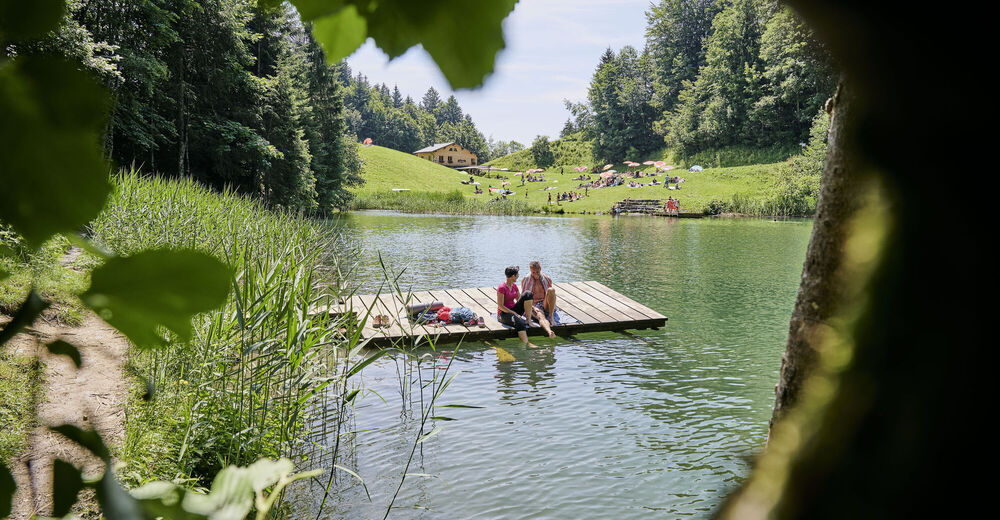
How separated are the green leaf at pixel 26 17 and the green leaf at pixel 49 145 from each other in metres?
0.04

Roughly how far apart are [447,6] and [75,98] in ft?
0.75

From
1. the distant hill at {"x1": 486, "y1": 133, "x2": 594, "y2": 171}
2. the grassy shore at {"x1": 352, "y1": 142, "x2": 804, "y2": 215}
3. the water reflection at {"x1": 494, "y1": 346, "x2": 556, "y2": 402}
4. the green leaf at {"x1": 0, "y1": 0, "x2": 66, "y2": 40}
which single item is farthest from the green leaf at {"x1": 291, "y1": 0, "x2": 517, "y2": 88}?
the distant hill at {"x1": 486, "y1": 133, "x2": 594, "y2": 171}

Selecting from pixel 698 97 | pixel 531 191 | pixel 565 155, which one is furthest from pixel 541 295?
pixel 565 155

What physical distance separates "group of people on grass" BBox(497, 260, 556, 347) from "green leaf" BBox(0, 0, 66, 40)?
1075cm

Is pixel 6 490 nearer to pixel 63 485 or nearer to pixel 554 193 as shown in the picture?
pixel 63 485

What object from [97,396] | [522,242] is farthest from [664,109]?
[97,396]

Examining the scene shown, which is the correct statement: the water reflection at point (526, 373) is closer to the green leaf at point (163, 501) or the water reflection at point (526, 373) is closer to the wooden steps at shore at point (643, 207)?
the green leaf at point (163, 501)

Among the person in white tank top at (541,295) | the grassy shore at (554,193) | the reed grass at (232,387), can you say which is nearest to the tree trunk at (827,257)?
the reed grass at (232,387)

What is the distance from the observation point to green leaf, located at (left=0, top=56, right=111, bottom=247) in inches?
10.0

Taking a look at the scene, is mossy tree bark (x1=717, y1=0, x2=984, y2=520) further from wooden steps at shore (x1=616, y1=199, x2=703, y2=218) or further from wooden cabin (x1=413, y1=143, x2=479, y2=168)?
wooden cabin (x1=413, y1=143, x2=479, y2=168)

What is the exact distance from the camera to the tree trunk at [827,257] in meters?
0.19

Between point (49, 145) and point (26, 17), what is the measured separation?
8 cm

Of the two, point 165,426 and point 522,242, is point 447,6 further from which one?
point 522,242

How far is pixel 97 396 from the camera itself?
16.5 ft
